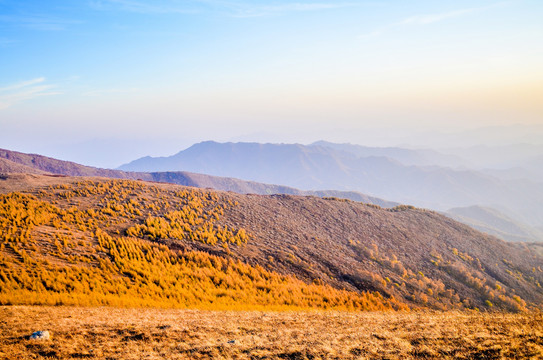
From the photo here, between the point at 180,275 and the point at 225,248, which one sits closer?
the point at 180,275

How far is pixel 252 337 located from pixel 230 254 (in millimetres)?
14388

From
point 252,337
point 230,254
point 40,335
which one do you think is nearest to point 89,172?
point 230,254

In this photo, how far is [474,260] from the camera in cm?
3612

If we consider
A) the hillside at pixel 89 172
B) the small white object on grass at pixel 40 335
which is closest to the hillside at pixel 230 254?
the small white object on grass at pixel 40 335

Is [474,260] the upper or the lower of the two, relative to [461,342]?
lower

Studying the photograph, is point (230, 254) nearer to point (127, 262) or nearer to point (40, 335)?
point (127, 262)

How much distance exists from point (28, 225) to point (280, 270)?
19.6 m

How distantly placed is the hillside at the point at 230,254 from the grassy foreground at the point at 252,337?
4222 mm

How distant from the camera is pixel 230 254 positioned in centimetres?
2295

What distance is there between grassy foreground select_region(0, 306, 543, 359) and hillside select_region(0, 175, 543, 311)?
4222 mm

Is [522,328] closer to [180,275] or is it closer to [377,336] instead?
[377,336]

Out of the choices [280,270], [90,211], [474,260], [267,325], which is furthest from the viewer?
[474,260]

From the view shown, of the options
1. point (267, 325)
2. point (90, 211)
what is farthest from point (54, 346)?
point (90, 211)

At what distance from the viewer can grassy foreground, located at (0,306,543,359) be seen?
7379mm
